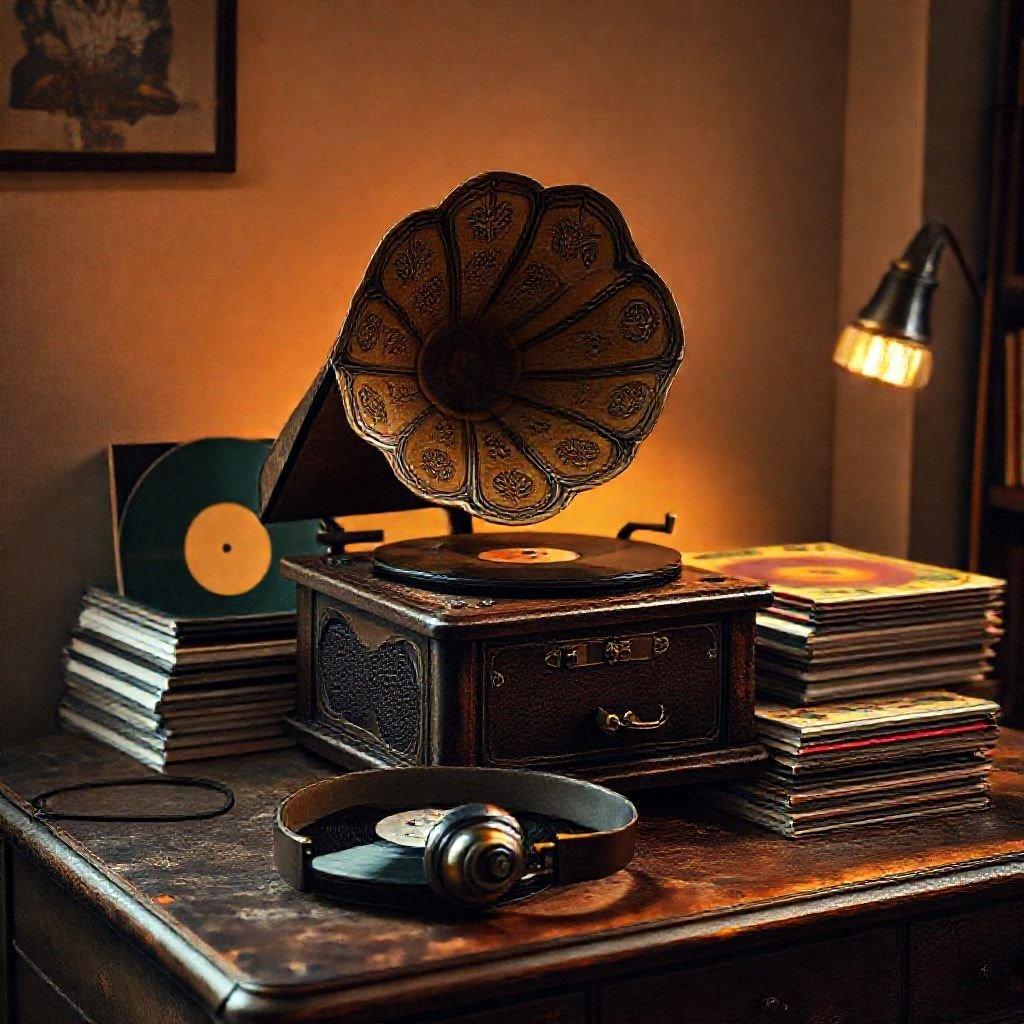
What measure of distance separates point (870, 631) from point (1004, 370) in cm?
81

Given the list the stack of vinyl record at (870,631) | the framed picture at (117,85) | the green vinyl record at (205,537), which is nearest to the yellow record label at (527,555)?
the stack of vinyl record at (870,631)

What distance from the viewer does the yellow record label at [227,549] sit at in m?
2.37

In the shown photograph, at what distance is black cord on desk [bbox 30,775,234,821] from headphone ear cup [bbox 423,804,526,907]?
45 centimetres

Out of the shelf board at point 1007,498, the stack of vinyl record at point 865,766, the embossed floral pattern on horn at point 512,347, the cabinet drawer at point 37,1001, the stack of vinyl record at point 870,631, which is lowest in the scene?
the cabinet drawer at point 37,1001

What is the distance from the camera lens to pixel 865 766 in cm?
202

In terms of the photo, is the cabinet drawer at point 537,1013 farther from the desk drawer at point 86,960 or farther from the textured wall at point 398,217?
the textured wall at point 398,217

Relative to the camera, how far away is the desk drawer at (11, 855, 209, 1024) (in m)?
1.71

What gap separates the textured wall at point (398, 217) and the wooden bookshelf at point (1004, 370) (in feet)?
1.01

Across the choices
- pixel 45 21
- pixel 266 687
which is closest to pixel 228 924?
pixel 266 687

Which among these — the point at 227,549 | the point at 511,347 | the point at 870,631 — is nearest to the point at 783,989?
the point at 870,631

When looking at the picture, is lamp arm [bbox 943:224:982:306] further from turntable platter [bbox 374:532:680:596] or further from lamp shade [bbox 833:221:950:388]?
→ turntable platter [bbox 374:532:680:596]

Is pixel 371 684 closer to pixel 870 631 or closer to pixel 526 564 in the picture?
pixel 526 564

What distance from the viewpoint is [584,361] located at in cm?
220

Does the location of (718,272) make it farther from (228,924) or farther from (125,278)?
(228,924)
